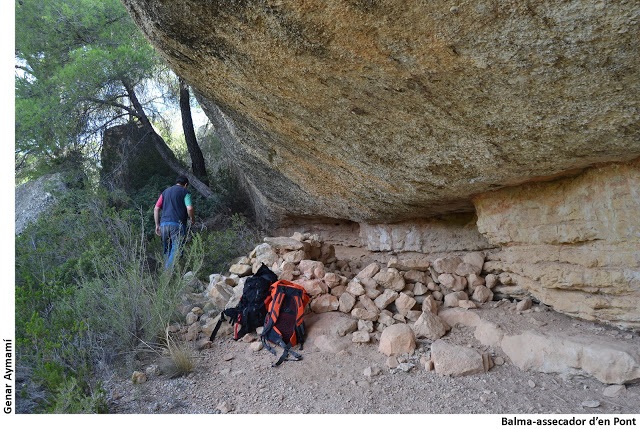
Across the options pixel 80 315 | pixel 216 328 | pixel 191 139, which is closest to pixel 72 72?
pixel 191 139

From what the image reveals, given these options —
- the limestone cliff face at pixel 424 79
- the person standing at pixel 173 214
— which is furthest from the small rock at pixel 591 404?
the person standing at pixel 173 214

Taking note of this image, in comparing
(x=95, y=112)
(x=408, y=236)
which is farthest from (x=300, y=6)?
(x=95, y=112)

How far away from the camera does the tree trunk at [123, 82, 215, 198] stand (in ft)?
24.8

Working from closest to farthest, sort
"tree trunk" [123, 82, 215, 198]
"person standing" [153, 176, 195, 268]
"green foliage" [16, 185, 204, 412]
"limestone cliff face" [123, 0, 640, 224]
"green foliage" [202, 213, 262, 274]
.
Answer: "limestone cliff face" [123, 0, 640, 224]
"green foliage" [16, 185, 204, 412]
"person standing" [153, 176, 195, 268]
"green foliage" [202, 213, 262, 274]
"tree trunk" [123, 82, 215, 198]

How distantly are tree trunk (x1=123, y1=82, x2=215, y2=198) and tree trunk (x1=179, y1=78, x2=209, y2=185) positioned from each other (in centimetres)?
23

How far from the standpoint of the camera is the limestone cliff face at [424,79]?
1.89 meters

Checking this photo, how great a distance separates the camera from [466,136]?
2645 millimetres

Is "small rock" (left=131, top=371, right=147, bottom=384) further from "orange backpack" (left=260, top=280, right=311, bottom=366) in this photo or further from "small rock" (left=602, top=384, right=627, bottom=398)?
"small rock" (left=602, top=384, right=627, bottom=398)

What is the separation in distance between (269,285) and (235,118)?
4.54ft

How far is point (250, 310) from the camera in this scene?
365 cm

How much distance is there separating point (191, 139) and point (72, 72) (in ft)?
7.38

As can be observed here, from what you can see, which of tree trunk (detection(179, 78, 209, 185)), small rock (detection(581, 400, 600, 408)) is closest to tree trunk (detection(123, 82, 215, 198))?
tree trunk (detection(179, 78, 209, 185))

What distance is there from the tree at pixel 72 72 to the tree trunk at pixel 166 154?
1.8 inches

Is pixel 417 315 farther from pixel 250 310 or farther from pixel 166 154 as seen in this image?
pixel 166 154
